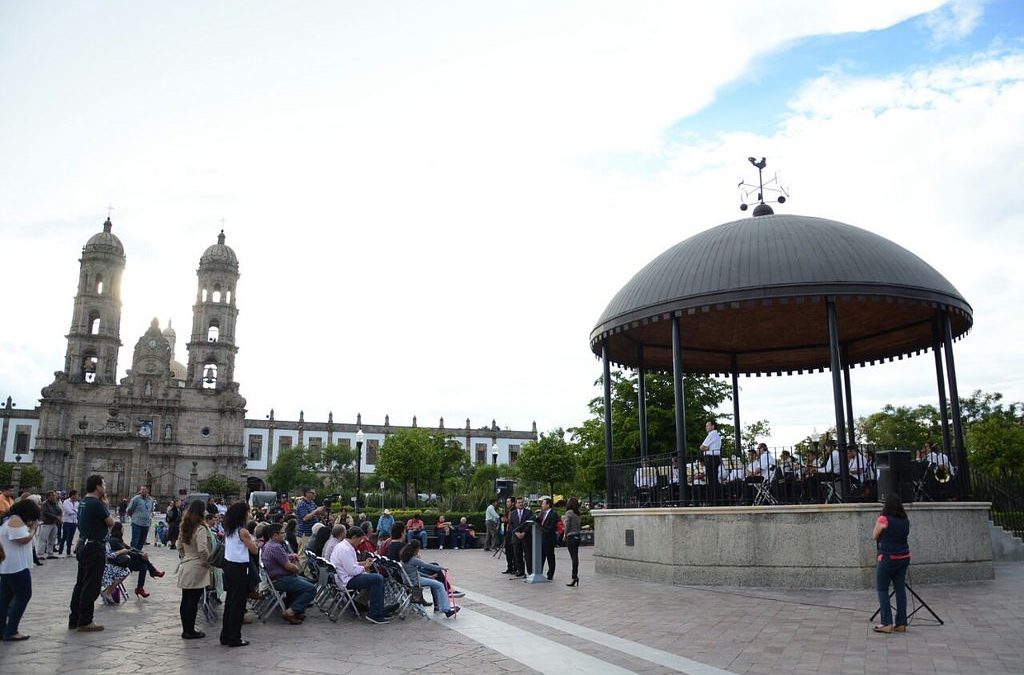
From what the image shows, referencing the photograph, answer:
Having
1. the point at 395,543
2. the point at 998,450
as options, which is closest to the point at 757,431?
the point at 998,450

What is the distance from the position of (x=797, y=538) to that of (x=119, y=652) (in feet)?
35.5

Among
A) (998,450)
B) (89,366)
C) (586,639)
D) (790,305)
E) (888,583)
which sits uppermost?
(89,366)

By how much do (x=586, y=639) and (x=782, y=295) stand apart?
328 inches

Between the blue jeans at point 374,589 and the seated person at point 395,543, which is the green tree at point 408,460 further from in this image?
the blue jeans at point 374,589

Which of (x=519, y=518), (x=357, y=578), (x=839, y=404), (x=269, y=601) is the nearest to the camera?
(x=357, y=578)

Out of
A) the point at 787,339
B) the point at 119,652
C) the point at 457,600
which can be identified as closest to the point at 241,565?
the point at 119,652

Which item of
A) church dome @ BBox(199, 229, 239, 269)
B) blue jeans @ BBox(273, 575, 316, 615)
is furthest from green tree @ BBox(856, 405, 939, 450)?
church dome @ BBox(199, 229, 239, 269)

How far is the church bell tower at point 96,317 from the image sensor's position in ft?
256

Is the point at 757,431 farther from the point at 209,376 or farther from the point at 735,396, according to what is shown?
the point at 209,376

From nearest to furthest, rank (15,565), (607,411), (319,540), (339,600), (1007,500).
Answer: (15,565)
(339,600)
(319,540)
(607,411)
(1007,500)

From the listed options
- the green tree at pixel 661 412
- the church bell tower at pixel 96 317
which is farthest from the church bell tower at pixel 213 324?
the green tree at pixel 661 412

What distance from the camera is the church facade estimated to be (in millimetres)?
74938

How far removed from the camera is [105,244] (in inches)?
3142

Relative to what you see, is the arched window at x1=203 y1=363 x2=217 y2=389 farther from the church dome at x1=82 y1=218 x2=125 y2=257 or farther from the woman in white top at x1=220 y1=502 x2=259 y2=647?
the woman in white top at x1=220 y1=502 x2=259 y2=647
